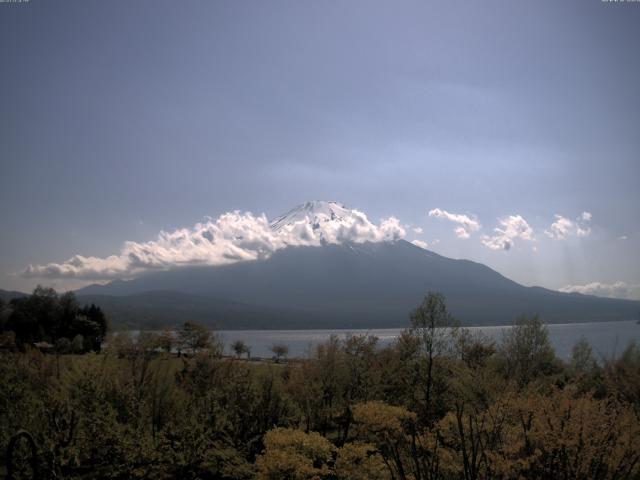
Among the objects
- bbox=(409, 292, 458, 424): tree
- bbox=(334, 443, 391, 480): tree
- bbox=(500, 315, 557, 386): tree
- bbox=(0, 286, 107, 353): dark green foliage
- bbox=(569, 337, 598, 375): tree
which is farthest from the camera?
bbox=(0, 286, 107, 353): dark green foliage

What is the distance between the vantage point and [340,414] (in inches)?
1446

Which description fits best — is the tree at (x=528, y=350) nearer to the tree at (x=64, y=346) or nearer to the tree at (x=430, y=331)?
the tree at (x=430, y=331)

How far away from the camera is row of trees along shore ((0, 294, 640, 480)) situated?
17156 millimetres

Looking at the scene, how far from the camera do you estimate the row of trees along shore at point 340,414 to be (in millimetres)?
17156

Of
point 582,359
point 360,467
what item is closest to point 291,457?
point 360,467

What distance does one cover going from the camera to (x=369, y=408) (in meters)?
26.7

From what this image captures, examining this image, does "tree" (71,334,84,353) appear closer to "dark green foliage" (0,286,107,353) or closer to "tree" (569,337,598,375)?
"dark green foliage" (0,286,107,353)

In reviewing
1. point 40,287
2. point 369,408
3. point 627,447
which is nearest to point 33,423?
point 369,408

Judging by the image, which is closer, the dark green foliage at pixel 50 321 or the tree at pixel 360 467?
the tree at pixel 360 467

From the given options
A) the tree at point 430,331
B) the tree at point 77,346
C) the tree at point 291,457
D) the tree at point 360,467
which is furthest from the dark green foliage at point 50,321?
the tree at point 360,467

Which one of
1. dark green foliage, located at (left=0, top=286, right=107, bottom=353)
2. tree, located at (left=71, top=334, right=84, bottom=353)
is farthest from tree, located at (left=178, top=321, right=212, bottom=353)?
dark green foliage, located at (left=0, top=286, right=107, bottom=353)

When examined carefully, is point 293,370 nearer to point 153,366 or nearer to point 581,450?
point 153,366

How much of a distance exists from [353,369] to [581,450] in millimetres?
23766

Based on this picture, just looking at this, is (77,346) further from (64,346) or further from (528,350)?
(528,350)
